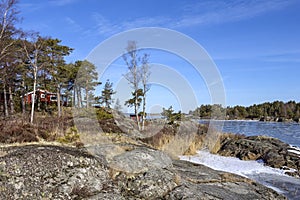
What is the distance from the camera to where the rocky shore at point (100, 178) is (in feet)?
14.0

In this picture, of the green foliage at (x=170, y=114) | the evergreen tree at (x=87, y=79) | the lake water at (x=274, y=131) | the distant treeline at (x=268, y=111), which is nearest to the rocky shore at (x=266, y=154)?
the green foliage at (x=170, y=114)

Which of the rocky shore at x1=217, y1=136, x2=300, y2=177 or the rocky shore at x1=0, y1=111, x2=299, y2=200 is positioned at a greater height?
the rocky shore at x1=0, y1=111, x2=299, y2=200

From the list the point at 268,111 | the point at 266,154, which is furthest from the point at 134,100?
the point at 268,111

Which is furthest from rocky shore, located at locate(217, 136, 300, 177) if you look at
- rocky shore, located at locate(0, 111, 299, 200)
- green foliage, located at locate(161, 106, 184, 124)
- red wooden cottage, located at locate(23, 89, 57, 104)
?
red wooden cottage, located at locate(23, 89, 57, 104)

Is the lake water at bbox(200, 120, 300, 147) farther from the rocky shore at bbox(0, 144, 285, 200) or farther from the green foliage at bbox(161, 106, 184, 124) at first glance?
the rocky shore at bbox(0, 144, 285, 200)

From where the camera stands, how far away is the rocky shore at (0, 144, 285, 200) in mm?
4258

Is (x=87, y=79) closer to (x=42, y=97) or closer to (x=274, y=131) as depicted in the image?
(x=42, y=97)

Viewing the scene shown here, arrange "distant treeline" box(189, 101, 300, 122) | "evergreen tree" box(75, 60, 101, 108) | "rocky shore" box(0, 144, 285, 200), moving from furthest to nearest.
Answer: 1. "distant treeline" box(189, 101, 300, 122)
2. "evergreen tree" box(75, 60, 101, 108)
3. "rocky shore" box(0, 144, 285, 200)

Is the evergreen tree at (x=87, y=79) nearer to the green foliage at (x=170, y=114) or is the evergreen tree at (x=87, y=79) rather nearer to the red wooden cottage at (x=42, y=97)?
the red wooden cottage at (x=42, y=97)

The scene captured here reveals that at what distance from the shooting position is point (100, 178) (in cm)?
489

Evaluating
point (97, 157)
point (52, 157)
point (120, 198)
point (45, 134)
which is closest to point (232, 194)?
A: point (120, 198)

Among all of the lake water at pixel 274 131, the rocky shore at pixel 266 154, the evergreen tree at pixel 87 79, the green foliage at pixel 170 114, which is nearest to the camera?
the rocky shore at pixel 266 154

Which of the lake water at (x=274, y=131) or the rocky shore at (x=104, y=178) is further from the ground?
the rocky shore at (x=104, y=178)

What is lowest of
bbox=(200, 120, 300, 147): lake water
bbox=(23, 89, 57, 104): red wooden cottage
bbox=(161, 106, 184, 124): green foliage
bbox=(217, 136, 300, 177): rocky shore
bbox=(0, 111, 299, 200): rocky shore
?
bbox=(200, 120, 300, 147): lake water
